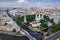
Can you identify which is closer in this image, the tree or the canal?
the canal

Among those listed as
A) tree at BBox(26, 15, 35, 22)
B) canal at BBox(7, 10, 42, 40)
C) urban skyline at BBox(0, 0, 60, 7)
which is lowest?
canal at BBox(7, 10, 42, 40)

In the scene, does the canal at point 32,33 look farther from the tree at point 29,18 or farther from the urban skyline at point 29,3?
the urban skyline at point 29,3

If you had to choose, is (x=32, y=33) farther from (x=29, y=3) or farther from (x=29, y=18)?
(x=29, y=3)

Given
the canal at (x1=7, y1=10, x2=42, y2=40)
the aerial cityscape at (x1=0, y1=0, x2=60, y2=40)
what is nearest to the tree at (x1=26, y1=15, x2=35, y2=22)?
the aerial cityscape at (x1=0, y1=0, x2=60, y2=40)

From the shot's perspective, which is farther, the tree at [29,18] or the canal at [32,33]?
the tree at [29,18]

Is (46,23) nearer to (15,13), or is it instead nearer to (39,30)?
(39,30)

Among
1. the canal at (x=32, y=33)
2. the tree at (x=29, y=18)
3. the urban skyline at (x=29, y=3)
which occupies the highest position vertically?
the urban skyline at (x=29, y=3)

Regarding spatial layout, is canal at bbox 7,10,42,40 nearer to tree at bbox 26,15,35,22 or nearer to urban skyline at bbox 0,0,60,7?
tree at bbox 26,15,35,22

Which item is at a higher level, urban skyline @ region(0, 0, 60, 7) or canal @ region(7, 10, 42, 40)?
urban skyline @ region(0, 0, 60, 7)

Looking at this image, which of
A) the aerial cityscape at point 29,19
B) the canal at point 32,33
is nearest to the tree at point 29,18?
the aerial cityscape at point 29,19
